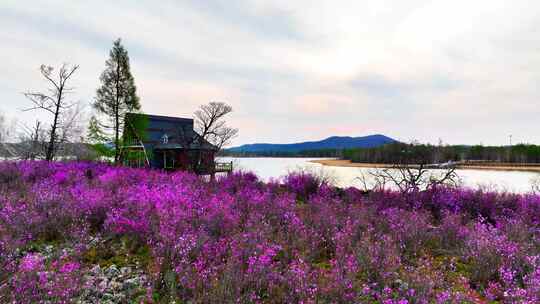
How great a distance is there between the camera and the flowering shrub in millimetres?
3612

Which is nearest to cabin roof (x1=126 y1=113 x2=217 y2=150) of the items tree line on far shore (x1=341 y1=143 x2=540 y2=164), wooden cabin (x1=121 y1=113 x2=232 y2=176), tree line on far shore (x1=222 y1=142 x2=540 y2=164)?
wooden cabin (x1=121 y1=113 x2=232 y2=176)

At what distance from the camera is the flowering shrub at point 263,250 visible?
11.8 feet

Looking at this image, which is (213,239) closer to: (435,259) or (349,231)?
(349,231)

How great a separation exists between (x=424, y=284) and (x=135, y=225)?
15.1 feet

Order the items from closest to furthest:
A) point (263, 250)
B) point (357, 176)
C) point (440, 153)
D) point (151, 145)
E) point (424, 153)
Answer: point (263, 250) → point (424, 153) → point (440, 153) → point (357, 176) → point (151, 145)

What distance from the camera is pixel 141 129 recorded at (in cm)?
3406

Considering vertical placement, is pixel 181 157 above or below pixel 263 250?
above

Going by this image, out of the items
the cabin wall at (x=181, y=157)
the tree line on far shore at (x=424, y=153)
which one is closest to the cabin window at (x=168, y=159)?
the cabin wall at (x=181, y=157)

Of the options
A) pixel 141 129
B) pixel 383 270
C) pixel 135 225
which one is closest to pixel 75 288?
pixel 135 225

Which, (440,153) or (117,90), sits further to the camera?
(117,90)


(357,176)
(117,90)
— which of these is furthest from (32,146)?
(357,176)

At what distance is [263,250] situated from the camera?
4.53m

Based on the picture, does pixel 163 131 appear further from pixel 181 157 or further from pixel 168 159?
pixel 181 157

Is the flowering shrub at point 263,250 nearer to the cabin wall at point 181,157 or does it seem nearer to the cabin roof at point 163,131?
the cabin wall at point 181,157
